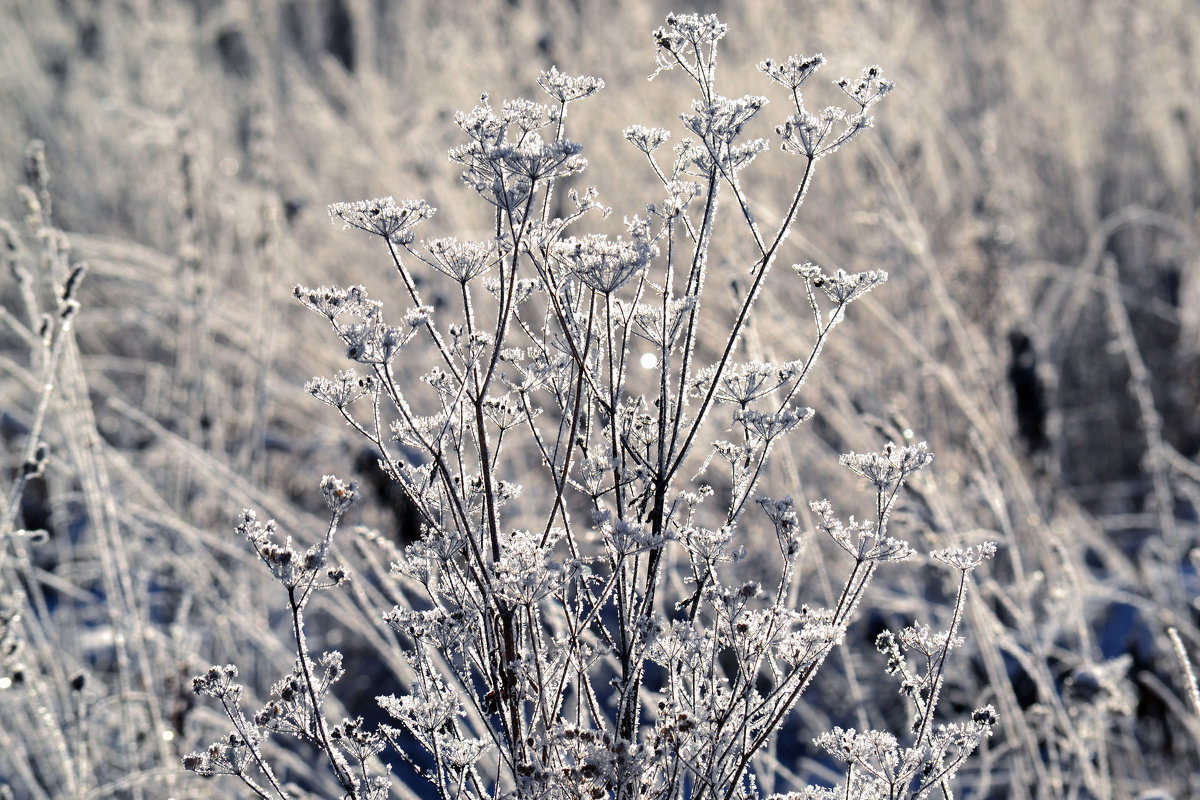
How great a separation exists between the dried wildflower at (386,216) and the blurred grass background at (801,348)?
63cm

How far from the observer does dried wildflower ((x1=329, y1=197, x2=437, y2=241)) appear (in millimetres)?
890

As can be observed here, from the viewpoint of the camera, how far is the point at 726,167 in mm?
925

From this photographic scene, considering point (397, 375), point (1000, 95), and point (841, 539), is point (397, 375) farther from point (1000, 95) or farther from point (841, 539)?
point (1000, 95)

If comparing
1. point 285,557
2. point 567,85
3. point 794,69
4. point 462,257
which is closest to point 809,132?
point 794,69

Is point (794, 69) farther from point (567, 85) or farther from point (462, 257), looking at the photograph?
point (462, 257)

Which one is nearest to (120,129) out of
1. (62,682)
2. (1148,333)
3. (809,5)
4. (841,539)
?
(809,5)

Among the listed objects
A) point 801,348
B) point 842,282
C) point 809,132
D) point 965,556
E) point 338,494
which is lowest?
point 965,556

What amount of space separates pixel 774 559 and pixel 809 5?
1977mm

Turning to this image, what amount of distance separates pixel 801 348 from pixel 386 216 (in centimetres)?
158

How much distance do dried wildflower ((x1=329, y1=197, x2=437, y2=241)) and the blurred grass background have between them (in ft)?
2.06

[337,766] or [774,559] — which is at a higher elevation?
[774,559]

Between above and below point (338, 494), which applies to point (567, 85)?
above

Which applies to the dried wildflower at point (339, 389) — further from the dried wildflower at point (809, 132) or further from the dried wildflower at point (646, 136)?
the dried wildflower at point (809, 132)

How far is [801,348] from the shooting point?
233 centimetres
